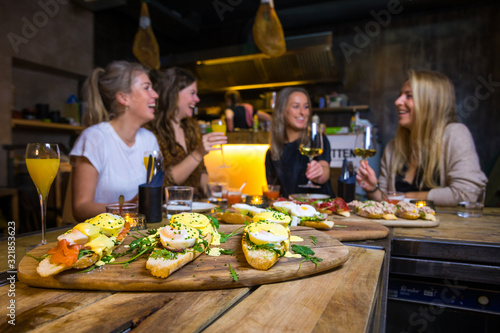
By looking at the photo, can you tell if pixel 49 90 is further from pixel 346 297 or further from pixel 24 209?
pixel 346 297

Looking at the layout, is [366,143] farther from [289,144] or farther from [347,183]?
[289,144]

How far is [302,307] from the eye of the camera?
643mm

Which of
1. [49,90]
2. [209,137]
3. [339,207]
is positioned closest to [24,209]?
[49,90]

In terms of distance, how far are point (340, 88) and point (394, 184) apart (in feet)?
14.7

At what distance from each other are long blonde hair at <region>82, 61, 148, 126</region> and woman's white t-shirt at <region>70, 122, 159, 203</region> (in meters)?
0.11

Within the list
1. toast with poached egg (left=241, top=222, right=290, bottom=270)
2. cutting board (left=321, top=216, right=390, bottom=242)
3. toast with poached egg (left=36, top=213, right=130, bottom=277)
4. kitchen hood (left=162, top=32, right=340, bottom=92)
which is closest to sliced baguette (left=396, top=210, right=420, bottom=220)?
cutting board (left=321, top=216, right=390, bottom=242)

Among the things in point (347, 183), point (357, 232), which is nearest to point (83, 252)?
point (357, 232)

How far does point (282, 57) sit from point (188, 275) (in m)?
5.86

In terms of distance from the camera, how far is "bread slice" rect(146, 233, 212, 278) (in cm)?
72

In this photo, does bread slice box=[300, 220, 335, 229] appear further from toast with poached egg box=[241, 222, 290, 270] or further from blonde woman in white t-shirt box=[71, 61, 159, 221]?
blonde woman in white t-shirt box=[71, 61, 159, 221]

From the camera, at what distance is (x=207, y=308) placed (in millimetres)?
636

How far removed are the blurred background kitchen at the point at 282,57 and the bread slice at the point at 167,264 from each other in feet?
14.0

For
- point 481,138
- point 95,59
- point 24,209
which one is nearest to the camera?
point 24,209

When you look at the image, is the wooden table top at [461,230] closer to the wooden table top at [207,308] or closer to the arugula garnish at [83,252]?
the wooden table top at [207,308]
